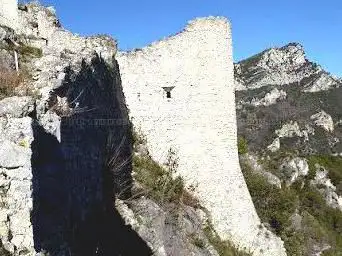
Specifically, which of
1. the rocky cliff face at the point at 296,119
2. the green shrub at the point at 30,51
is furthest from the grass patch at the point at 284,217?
the green shrub at the point at 30,51

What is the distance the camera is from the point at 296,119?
2936 inches

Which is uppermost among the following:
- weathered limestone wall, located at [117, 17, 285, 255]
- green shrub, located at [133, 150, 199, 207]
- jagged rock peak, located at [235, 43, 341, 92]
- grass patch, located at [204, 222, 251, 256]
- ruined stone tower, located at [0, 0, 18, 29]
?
jagged rock peak, located at [235, 43, 341, 92]

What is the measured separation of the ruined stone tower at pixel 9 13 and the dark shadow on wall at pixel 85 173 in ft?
16.3

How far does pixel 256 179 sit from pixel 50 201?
42.9 feet

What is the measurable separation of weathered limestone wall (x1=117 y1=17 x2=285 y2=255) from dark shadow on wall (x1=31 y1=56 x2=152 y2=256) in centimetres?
110

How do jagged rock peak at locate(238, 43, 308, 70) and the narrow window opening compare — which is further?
jagged rock peak at locate(238, 43, 308, 70)

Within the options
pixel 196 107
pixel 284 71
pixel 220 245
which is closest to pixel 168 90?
pixel 196 107

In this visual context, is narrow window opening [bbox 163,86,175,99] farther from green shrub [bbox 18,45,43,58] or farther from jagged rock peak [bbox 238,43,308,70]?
jagged rock peak [bbox 238,43,308,70]

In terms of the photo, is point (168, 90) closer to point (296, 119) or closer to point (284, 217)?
point (284, 217)

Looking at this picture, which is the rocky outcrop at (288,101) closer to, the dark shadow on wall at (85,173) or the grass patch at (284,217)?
the grass patch at (284,217)

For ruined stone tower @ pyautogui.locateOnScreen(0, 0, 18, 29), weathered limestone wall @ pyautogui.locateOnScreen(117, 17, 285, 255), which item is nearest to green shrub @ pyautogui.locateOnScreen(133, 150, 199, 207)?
weathered limestone wall @ pyautogui.locateOnScreen(117, 17, 285, 255)

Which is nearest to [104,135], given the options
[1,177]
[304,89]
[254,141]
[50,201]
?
[50,201]

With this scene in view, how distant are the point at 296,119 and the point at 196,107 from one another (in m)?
58.4

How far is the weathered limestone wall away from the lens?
706 inches
